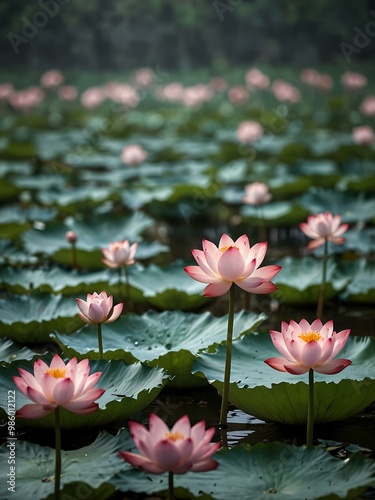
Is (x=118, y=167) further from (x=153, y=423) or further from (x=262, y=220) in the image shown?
(x=153, y=423)

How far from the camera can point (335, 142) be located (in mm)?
4992

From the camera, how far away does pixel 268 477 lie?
1153 mm

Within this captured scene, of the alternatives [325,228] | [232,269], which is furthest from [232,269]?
[325,228]

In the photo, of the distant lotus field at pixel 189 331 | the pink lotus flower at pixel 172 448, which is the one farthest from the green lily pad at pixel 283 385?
the pink lotus flower at pixel 172 448

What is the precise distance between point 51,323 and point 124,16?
7503 mm

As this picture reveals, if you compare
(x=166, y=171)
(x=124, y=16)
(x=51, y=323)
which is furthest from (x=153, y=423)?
(x=124, y=16)

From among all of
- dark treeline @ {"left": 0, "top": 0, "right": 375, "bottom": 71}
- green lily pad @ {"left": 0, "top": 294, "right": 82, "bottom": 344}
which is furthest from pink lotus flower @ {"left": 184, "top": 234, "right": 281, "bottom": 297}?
dark treeline @ {"left": 0, "top": 0, "right": 375, "bottom": 71}

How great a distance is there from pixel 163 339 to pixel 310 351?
60 cm

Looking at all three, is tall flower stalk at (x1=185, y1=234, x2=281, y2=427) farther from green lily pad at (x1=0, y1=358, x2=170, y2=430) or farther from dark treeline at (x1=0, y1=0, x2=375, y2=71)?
dark treeline at (x1=0, y1=0, x2=375, y2=71)

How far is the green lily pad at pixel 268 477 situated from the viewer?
1.11 m

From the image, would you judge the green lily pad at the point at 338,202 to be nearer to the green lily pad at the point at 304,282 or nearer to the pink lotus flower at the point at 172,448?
the green lily pad at the point at 304,282

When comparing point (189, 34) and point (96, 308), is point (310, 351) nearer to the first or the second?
point (96, 308)

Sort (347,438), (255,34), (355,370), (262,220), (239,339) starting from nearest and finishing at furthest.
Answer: (347,438), (355,370), (239,339), (262,220), (255,34)

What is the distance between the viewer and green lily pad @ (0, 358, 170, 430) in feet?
4.41
